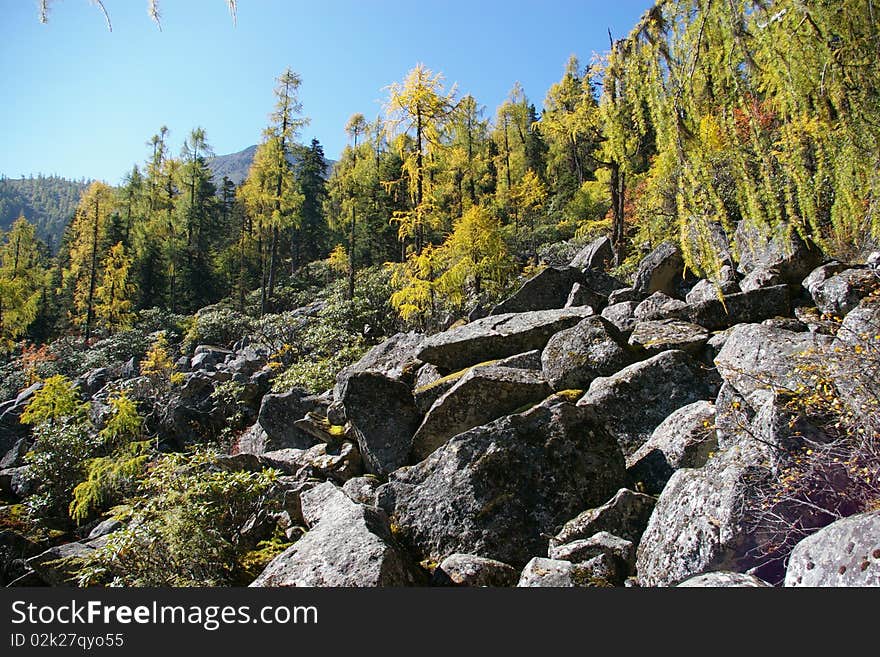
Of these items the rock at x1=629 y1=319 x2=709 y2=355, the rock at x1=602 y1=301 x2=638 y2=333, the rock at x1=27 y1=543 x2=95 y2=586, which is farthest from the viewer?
the rock at x1=602 y1=301 x2=638 y2=333

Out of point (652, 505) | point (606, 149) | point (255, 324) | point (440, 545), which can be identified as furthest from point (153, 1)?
point (255, 324)

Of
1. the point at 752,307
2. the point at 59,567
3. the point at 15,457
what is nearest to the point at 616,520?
the point at 752,307

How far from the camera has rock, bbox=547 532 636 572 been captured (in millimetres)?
3883

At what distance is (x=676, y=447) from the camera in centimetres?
507

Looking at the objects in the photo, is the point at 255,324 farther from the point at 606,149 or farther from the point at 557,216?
the point at 557,216

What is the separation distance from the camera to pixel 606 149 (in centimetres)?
1644

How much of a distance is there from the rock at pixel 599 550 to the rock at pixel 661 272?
6.98 m

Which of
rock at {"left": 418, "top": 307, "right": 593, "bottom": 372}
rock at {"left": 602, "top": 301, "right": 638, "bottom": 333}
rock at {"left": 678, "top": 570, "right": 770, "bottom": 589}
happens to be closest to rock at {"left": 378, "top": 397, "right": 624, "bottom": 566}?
rock at {"left": 678, "top": 570, "right": 770, "bottom": 589}

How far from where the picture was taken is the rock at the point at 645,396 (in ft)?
19.5

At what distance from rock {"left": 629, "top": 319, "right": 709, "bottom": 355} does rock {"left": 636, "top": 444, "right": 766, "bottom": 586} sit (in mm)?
3541

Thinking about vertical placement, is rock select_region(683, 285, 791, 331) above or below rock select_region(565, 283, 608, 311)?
below

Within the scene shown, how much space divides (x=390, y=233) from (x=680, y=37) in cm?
3466

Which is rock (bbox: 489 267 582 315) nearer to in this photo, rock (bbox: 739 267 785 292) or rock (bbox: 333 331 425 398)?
rock (bbox: 333 331 425 398)

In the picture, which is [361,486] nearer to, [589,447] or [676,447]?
[589,447]
